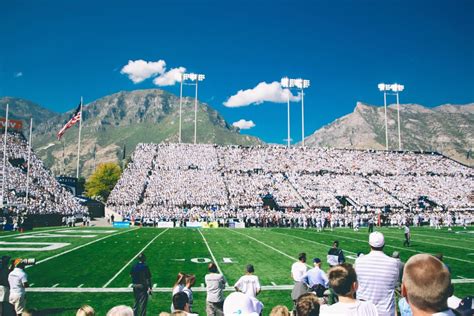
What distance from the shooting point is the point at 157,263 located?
16.1 m

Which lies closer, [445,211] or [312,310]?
[312,310]

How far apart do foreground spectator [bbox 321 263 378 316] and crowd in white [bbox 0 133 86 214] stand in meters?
36.2

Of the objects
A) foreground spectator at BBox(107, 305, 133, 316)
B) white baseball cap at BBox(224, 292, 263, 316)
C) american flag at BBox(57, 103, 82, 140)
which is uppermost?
american flag at BBox(57, 103, 82, 140)

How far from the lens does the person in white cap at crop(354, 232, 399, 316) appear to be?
4.70 m

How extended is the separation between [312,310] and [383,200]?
161 feet

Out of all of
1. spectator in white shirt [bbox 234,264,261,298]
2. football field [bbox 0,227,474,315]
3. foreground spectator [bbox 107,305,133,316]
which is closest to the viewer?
foreground spectator [bbox 107,305,133,316]

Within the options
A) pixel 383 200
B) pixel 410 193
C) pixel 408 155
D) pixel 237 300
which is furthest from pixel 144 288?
pixel 408 155

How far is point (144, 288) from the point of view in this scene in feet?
27.6

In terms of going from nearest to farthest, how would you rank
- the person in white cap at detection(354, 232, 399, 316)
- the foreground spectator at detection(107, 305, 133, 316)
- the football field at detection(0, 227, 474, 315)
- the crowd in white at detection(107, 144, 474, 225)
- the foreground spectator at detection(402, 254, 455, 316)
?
1. the foreground spectator at detection(402, 254, 455, 316)
2. the foreground spectator at detection(107, 305, 133, 316)
3. the person in white cap at detection(354, 232, 399, 316)
4. the football field at detection(0, 227, 474, 315)
5. the crowd in white at detection(107, 144, 474, 225)

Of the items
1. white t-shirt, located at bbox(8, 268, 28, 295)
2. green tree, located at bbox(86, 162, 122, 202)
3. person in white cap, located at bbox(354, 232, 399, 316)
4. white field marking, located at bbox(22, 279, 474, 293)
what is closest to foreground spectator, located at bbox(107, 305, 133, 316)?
person in white cap, located at bbox(354, 232, 399, 316)

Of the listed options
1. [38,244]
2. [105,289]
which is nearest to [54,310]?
[105,289]

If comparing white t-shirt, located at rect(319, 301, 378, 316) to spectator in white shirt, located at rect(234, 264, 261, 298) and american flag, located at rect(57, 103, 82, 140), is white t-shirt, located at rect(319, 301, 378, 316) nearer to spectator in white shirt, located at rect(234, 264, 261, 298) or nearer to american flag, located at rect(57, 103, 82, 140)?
spectator in white shirt, located at rect(234, 264, 261, 298)

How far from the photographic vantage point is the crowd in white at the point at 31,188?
36250 millimetres

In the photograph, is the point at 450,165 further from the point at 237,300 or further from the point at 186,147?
the point at 237,300
